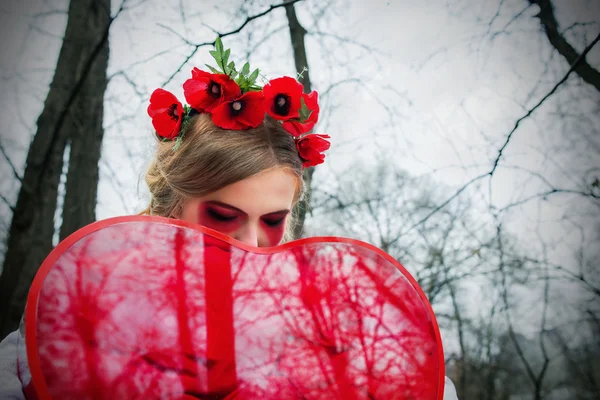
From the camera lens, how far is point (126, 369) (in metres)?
0.38

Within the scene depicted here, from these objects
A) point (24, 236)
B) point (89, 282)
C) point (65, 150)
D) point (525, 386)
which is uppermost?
point (65, 150)

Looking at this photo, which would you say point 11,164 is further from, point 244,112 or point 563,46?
point 563,46

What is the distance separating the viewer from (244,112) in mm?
770

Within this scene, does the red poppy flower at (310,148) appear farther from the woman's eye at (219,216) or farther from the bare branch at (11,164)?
the bare branch at (11,164)

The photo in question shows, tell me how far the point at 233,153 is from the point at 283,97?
0.56 ft

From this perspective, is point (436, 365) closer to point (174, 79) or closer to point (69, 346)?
point (69, 346)

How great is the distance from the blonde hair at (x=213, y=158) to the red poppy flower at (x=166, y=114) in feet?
0.10

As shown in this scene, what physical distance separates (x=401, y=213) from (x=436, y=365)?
5.08ft

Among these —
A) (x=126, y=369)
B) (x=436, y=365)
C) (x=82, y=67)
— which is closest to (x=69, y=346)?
(x=126, y=369)

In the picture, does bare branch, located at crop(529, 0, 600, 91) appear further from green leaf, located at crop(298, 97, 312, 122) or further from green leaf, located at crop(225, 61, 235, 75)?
green leaf, located at crop(225, 61, 235, 75)

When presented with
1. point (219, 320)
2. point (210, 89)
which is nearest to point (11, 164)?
point (210, 89)

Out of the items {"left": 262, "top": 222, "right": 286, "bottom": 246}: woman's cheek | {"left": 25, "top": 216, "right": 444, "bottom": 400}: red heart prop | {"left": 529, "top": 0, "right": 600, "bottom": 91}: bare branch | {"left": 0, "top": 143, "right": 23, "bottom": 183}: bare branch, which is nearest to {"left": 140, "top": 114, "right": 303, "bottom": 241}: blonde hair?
{"left": 262, "top": 222, "right": 286, "bottom": 246}: woman's cheek

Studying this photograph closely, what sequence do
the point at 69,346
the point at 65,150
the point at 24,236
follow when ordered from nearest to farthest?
the point at 69,346 < the point at 24,236 < the point at 65,150

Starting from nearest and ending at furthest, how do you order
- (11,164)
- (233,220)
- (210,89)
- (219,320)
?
(219,320)
(233,220)
(210,89)
(11,164)
